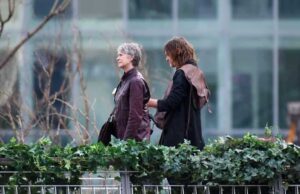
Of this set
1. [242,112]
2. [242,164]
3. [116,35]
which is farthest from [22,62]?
[242,164]

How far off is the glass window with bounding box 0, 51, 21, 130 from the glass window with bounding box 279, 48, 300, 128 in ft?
23.2

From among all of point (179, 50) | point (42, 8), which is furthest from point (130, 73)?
point (42, 8)

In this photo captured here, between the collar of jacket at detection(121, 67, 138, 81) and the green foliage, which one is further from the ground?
the collar of jacket at detection(121, 67, 138, 81)

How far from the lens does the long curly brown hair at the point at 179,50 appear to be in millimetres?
10195

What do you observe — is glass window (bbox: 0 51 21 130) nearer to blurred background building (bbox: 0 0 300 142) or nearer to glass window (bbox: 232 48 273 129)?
blurred background building (bbox: 0 0 300 142)

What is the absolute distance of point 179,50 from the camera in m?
10.2

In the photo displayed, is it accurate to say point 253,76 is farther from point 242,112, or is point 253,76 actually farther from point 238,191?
point 238,191

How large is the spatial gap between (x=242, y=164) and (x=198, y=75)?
3.99ft

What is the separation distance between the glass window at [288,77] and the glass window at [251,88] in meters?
0.21

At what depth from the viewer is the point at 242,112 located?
2189 cm

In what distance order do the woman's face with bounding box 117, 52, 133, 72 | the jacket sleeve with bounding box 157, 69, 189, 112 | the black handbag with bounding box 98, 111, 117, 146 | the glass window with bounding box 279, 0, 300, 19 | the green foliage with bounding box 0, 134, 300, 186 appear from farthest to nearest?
the glass window with bounding box 279, 0, 300, 19 < the black handbag with bounding box 98, 111, 117, 146 < the woman's face with bounding box 117, 52, 133, 72 < the jacket sleeve with bounding box 157, 69, 189, 112 < the green foliage with bounding box 0, 134, 300, 186

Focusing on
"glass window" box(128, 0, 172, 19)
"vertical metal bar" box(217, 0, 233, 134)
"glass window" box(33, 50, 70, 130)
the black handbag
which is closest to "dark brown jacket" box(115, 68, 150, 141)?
the black handbag

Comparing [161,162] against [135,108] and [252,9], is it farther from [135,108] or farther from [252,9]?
[252,9]

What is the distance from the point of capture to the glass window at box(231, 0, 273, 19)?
21859 mm
